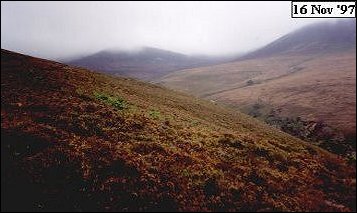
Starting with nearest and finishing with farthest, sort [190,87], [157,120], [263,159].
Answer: [263,159]
[157,120]
[190,87]

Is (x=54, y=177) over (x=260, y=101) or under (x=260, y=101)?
over

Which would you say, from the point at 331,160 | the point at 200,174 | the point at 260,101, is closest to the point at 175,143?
the point at 200,174

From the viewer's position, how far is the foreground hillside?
37.9 ft

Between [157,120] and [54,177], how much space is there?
8211 mm

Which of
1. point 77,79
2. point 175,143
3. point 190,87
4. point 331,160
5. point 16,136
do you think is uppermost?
point 77,79

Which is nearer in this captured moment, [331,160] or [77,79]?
[331,160]

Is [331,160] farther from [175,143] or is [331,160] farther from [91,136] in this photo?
[91,136]

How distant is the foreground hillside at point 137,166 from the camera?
11.6 m

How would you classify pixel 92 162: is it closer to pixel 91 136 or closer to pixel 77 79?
pixel 91 136

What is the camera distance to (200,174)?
13.2m

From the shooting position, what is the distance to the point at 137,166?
516 inches

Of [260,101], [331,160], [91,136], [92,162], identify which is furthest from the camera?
[260,101]

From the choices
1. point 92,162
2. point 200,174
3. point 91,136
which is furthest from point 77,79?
point 200,174

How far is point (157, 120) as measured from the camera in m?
19.4
